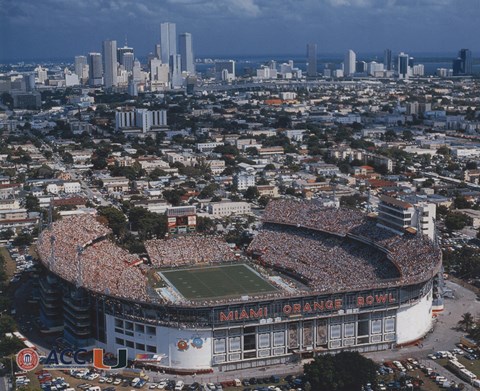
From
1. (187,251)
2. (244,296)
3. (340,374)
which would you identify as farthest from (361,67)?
(340,374)

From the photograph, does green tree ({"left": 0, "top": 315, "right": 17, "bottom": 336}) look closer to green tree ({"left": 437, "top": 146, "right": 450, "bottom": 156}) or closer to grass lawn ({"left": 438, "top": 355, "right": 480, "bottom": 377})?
grass lawn ({"left": 438, "top": 355, "right": 480, "bottom": 377})

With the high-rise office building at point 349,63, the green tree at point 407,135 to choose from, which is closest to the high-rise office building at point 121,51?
the high-rise office building at point 349,63

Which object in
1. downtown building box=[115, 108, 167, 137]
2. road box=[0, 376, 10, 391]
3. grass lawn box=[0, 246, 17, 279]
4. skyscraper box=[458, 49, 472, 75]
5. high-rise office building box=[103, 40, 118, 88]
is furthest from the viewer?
skyscraper box=[458, 49, 472, 75]

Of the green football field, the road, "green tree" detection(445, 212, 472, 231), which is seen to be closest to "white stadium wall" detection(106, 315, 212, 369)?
the road

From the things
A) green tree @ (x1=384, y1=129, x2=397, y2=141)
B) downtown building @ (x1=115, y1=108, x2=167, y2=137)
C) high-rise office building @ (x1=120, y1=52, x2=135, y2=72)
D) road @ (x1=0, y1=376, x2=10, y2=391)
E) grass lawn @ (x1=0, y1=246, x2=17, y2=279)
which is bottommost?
road @ (x1=0, y1=376, x2=10, y2=391)

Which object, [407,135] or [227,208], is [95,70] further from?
[227,208]

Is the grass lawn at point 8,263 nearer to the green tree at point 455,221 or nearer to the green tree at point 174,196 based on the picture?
the green tree at point 174,196

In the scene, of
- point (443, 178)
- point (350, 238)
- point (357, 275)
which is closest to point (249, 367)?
point (357, 275)
